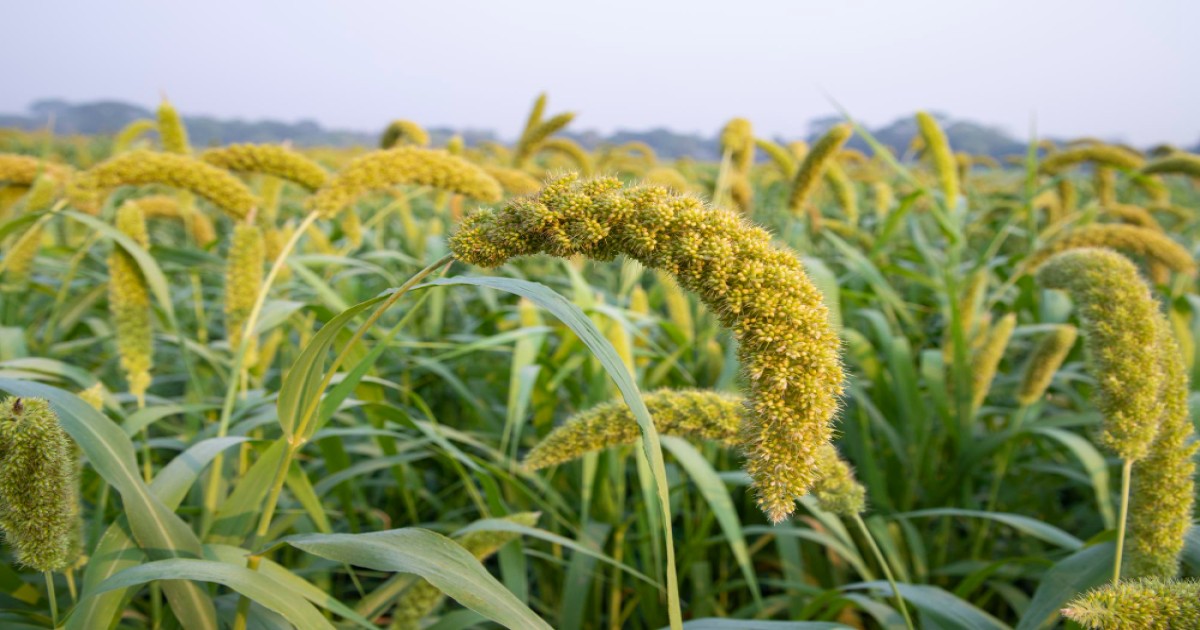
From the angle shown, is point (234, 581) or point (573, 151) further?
point (573, 151)

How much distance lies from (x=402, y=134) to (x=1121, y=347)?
319cm

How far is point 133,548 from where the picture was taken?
54.2 inches

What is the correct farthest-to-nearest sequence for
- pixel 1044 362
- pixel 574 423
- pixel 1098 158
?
pixel 1098 158
pixel 1044 362
pixel 574 423

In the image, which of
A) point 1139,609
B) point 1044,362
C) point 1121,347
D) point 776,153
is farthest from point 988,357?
→ point 776,153

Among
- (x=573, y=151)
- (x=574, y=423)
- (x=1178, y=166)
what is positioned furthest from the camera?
(x=573, y=151)

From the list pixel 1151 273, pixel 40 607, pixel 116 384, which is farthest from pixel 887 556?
pixel 116 384

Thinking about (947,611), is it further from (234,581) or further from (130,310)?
(130,310)

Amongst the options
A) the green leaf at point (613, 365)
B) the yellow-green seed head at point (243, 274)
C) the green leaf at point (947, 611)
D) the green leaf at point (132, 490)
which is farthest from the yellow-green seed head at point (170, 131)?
the green leaf at point (947, 611)

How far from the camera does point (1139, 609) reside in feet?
3.01

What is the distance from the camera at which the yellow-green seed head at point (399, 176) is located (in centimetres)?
204

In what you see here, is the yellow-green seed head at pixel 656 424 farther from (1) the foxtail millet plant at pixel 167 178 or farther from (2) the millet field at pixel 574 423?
(1) the foxtail millet plant at pixel 167 178

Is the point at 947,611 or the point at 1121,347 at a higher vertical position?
the point at 1121,347

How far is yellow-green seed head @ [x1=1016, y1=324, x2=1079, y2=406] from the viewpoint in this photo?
2.35 metres

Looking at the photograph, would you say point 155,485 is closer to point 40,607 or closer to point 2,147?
point 40,607
